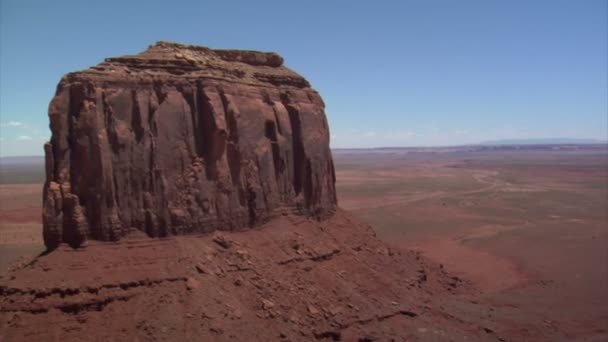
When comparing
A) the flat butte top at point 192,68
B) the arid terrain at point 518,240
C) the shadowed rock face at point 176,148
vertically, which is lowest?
the arid terrain at point 518,240

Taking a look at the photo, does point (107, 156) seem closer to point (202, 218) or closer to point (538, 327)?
point (202, 218)

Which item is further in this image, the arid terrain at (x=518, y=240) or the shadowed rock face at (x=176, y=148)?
the arid terrain at (x=518, y=240)

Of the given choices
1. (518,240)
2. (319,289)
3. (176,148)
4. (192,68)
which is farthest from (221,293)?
(518,240)

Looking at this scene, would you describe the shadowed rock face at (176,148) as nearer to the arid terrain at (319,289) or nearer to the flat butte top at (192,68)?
the flat butte top at (192,68)

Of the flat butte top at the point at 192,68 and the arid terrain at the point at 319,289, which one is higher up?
the flat butte top at the point at 192,68

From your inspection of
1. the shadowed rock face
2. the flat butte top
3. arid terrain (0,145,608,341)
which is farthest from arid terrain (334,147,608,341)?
the flat butte top

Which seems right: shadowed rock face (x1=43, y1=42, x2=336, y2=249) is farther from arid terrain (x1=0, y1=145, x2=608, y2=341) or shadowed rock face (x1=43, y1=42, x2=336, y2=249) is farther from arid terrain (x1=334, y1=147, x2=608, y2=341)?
arid terrain (x1=334, y1=147, x2=608, y2=341)

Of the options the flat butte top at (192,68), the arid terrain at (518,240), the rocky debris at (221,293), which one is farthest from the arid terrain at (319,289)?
the flat butte top at (192,68)
